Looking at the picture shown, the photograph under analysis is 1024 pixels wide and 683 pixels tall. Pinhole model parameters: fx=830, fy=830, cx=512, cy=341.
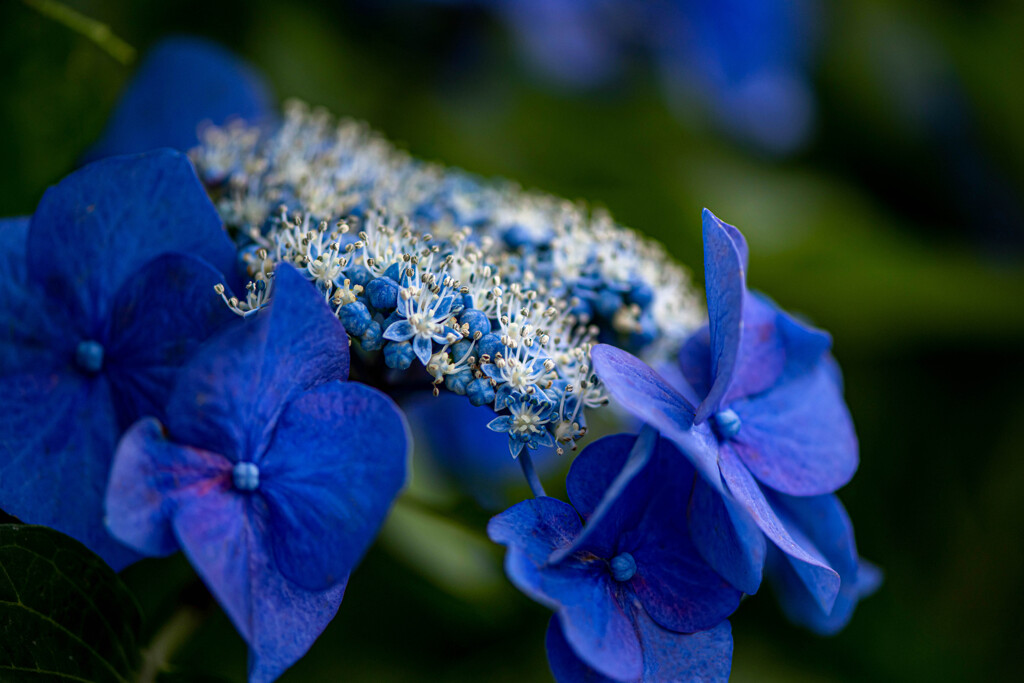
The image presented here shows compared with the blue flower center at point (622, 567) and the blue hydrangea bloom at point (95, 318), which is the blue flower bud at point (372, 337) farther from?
the blue flower center at point (622, 567)

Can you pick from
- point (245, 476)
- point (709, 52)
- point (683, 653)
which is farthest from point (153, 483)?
point (709, 52)

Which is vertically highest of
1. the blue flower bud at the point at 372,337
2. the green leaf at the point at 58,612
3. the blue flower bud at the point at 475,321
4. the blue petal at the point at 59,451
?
the blue flower bud at the point at 475,321

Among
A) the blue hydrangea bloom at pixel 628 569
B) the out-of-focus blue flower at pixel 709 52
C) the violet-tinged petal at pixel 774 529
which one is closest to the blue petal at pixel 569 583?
the blue hydrangea bloom at pixel 628 569

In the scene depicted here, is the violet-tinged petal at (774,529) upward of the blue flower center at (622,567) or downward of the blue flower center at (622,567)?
upward

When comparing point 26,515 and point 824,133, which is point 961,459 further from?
point 26,515

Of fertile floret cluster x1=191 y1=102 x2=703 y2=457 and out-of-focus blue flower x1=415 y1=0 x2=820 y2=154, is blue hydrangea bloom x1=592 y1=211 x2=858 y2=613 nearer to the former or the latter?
fertile floret cluster x1=191 y1=102 x2=703 y2=457

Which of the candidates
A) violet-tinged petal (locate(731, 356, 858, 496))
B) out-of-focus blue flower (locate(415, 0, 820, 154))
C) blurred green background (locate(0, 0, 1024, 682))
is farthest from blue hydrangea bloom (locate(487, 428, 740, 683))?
out-of-focus blue flower (locate(415, 0, 820, 154))
